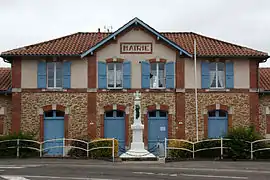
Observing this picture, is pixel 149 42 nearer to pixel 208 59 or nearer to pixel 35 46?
pixel 208 59

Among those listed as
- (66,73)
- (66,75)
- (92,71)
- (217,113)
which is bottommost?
(217,113)

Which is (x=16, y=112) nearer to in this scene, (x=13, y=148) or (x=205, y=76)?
(x=13, y=148)

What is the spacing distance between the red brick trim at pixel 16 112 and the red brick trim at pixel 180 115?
8.51 m

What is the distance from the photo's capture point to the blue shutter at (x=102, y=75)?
2555 cm

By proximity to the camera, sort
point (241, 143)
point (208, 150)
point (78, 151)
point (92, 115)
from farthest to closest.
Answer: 1. point (92, 115)
2. point (78, 151)
3. point (208, 150)
4. point (241, 143)

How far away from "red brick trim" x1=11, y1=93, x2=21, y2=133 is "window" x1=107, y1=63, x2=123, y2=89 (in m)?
5.00

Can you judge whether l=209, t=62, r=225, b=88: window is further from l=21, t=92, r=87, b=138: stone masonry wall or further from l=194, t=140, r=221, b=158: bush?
l=21, t=92, r=87, b=138: stone masonry wall

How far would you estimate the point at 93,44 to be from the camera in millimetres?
27062

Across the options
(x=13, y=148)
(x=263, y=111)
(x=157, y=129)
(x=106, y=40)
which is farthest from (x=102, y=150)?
(x=263, y=111)

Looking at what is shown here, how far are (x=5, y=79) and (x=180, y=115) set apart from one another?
10.3m

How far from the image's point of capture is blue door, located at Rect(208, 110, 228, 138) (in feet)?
84.1

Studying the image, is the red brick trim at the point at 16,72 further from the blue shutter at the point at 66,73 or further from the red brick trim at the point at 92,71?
the red brick trim at the point at 92,71

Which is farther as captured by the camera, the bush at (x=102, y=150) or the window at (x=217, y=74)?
the window at (x=217, y=74)

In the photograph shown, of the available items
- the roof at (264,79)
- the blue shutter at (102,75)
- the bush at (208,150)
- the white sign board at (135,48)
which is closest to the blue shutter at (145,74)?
the white sign board at (135,48)
